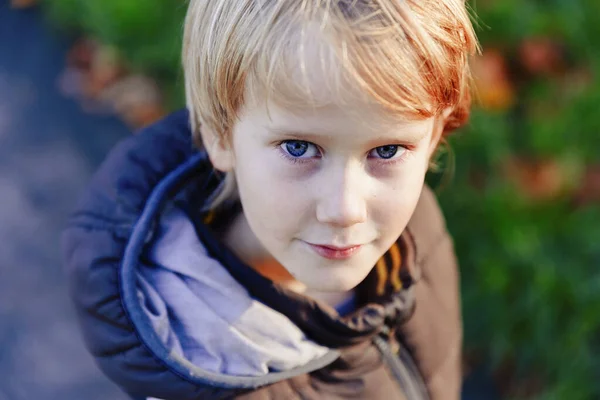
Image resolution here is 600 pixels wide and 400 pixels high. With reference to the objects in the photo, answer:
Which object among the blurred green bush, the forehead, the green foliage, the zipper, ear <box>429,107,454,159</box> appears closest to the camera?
the forehead

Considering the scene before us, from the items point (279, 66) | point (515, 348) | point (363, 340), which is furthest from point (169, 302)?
point (515, 348)

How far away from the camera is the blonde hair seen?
1.03m

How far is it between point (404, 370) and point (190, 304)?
1.60 ft

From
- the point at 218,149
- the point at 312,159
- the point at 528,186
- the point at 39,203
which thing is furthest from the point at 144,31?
the point at 312,159

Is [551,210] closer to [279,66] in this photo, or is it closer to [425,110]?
[425,110]

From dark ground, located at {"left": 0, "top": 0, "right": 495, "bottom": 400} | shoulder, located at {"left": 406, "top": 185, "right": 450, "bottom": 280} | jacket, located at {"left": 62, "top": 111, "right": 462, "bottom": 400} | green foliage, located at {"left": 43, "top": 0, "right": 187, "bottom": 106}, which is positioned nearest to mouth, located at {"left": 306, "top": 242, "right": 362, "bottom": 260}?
jacket, located at {"left": 62, "top": 111, "right": 462, "bottom": 400}

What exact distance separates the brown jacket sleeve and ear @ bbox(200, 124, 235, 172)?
15.9 inches

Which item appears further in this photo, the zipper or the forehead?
the zipper

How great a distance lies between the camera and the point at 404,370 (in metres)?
1.53

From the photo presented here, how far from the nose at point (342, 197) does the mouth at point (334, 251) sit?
0.07 meters

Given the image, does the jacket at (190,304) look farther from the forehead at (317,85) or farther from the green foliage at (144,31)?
the green foliage at (144,31)

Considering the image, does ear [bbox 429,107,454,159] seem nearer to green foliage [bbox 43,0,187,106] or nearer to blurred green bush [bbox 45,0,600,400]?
blurred green bush [bbox 45,0,600,400]

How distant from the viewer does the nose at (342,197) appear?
44.0 inches

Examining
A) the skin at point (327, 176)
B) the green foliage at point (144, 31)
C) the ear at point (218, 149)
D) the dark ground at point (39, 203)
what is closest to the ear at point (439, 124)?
the skin at point (327, 176)
